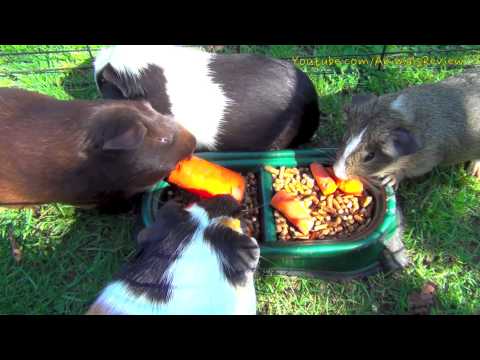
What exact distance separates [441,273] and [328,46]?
2.44 meters

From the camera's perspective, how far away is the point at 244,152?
322cm

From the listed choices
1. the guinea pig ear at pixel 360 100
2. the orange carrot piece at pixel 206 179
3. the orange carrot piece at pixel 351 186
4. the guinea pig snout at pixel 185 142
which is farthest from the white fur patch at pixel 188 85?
the orange carrot piece at pixel 351 186

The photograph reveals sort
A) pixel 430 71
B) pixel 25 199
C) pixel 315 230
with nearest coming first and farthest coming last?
1. pixel 315 230
2. pixel 25 199
3. pixel 430 71

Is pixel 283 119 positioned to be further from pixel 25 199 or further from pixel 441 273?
pixel 25 199

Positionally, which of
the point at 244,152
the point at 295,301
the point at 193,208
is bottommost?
the point at 295,301

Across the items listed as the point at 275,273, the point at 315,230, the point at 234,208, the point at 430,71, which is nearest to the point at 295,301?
the point at 275,273

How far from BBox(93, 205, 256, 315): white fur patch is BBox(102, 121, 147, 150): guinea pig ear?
0.83 m

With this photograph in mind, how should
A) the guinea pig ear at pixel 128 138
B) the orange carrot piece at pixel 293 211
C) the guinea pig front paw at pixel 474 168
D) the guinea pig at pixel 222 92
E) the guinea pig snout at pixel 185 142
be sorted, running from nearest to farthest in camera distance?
1. the guinea pig ear at pixel 128 138
2. the orange carrot piece at pixel 293 211
3. the guinea pig snout at pixel 185 142
4. the guinea pig at pixel 222 92
5. the guinea pig front paw at pixel 474 168

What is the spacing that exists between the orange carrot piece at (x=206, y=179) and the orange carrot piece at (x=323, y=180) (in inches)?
21.7

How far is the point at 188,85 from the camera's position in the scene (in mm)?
3199

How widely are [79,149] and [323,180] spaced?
5.81 ft

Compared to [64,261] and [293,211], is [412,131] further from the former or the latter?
[64,261]

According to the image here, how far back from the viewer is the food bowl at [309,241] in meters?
2.69

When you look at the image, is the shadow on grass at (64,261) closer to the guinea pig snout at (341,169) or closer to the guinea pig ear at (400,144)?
the guinea pig snout at (341,169)
